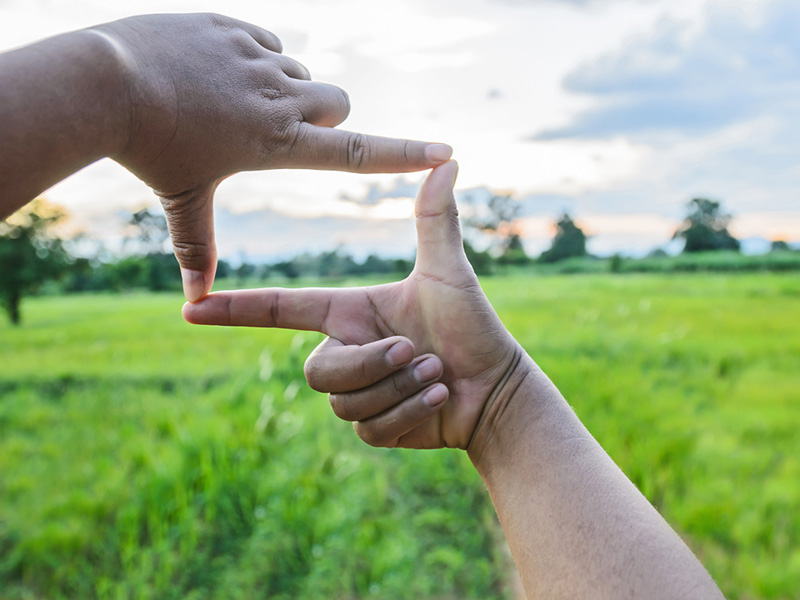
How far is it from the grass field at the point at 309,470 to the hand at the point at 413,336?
156 centimetres

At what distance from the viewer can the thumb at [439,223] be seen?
3.41ft

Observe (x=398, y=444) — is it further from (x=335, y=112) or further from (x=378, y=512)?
(x=378, y=512)

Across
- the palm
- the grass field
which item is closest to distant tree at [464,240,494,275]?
the grass field

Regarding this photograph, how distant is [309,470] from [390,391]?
2.04 meters

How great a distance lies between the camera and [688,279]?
6453 mm

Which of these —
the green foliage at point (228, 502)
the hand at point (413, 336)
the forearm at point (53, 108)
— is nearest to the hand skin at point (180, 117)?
the forearm at point (53, 108)

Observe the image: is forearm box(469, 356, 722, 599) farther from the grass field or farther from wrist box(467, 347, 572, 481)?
the grass field

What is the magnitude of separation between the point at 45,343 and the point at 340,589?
4613 mm

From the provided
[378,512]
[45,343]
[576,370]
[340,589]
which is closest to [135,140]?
[340,589]

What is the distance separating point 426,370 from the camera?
1043 millimetres

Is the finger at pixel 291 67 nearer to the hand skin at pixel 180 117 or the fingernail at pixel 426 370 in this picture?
the hand skin at pixel 180 117

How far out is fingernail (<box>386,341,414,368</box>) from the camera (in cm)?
101

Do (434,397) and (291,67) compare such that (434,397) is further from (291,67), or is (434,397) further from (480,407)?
(291,67)

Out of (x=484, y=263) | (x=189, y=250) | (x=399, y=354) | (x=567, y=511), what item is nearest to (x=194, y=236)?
(x=189, y=250)
